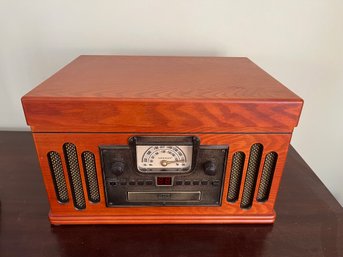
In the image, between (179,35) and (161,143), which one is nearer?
(161,143)

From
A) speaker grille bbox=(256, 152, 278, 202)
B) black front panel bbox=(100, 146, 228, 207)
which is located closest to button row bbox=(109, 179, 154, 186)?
black front panel bbox=(100, 146, 228, 207)

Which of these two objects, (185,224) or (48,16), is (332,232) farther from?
(48,16)

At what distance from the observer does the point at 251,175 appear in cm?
52

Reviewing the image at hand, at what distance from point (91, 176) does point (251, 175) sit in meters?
0.31

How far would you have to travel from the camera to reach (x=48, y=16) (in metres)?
0.72

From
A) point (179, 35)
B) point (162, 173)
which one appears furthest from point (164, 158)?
point (179, 35)

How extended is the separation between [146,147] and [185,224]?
20cm

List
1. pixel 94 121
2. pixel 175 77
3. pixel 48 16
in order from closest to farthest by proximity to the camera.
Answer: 1. pixel 94 121
2. pixel 175 77
3. pixel 48 16

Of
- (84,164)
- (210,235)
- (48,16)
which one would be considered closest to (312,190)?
(210,235)

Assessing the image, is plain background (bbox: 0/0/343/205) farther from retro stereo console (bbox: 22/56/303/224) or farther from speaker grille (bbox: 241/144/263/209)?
speaker grille (bbox: 241/144/263/209)

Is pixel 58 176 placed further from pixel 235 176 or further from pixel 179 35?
pixel 179 35

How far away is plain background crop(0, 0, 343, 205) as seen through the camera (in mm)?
714

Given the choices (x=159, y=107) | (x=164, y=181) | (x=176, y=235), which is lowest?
(x=176, y=235)

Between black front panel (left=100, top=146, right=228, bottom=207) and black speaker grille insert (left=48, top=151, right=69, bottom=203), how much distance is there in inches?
3.2
